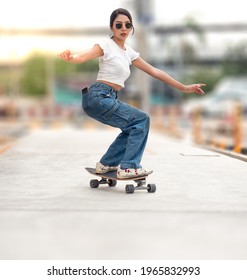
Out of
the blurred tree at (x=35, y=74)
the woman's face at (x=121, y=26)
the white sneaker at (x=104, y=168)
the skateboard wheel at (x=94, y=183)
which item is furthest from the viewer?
the blurred tree at (x=35, y=74)

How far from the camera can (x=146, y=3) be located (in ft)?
131

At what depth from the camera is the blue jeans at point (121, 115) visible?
764 cm

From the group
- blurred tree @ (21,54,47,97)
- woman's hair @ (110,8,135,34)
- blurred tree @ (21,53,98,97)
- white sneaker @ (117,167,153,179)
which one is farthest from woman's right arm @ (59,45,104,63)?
blurred tree @ (21,54,47,97)

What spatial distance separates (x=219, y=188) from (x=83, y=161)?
3.32m

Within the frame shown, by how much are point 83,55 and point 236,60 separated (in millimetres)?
106460

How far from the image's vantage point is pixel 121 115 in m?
7.70

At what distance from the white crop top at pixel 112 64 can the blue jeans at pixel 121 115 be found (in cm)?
10

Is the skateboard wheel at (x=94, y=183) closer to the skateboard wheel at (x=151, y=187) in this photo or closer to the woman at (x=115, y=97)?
the woman at (x=115, y=97)

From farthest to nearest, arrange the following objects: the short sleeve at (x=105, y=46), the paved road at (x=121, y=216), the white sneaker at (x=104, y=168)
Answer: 1. the white sneaker at (x=104, y=168)
2. the short sleeve at (x=105, y=46)
3. the paved road at (x=121, y=216)

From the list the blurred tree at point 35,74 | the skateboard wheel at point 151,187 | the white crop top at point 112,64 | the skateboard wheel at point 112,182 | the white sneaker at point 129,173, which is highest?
the white crop top at point 112,64

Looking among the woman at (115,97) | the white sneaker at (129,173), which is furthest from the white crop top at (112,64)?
the white sneaker at (129,173)

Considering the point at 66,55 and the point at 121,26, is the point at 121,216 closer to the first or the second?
the point at 66,55

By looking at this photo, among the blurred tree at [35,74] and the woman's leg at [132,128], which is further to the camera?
the blurred tree at [35,74]

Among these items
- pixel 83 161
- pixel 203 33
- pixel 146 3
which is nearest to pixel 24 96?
pixel 203 33
